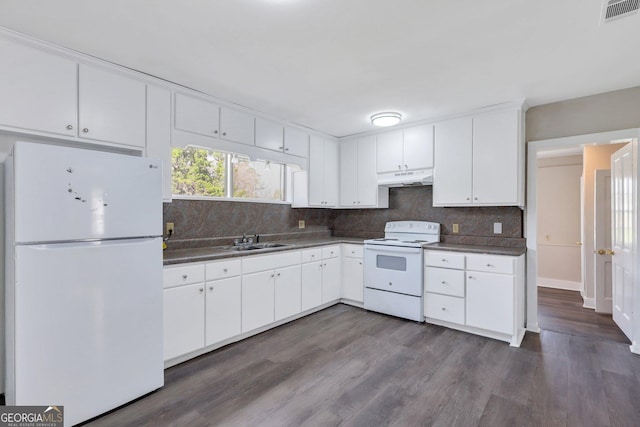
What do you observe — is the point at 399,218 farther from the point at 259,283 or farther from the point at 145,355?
the point at 145,355

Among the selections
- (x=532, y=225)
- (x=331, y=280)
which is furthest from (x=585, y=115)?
(x=331, y=280)

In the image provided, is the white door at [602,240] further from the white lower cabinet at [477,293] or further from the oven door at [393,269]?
the oven door at [393,269]

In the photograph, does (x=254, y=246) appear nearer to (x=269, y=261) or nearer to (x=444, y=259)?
(x=269, y=261)

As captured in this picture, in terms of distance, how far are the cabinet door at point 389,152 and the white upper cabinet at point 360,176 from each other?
9 centimetres

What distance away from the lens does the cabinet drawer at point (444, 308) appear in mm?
3236

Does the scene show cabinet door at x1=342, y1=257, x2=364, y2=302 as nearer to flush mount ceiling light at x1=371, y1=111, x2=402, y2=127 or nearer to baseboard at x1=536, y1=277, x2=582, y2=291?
flush mount ceiling light at x1=371, y1=111, x2=402, y2=127

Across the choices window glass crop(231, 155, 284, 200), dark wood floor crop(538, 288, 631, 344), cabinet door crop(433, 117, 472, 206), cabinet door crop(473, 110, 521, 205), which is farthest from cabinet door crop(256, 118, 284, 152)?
dark wood floor crop(538, 288, 631, 344)

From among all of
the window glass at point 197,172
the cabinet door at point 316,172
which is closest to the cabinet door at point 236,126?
the window glass at point 197,172

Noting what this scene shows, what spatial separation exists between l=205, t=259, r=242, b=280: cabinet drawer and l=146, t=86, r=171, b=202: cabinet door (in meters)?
0.70

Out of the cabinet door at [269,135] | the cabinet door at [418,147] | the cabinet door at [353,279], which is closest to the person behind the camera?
the cabinet door at [269,135]

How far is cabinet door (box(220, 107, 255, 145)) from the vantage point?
307cm

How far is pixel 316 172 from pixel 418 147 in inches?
53.6

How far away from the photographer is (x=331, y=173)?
14.8 ft

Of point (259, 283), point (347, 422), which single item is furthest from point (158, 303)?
point (347, 422)
